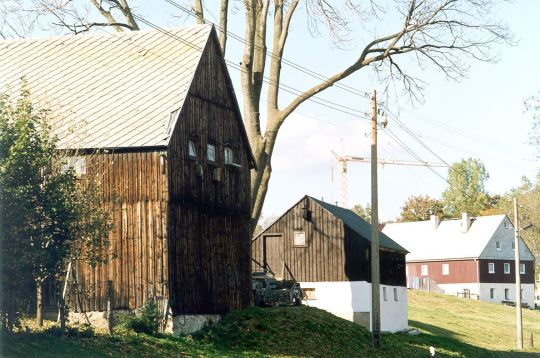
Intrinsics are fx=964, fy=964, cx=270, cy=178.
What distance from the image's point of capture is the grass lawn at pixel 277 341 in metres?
27.9

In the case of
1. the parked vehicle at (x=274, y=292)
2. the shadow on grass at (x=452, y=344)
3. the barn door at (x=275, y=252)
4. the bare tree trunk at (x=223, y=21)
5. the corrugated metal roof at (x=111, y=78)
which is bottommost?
the shadow on grass at (x=452, y=344)

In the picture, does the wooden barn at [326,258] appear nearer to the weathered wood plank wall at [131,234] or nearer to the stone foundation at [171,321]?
the stone foundation at [171,321]

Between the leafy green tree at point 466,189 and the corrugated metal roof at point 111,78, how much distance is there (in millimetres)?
112043

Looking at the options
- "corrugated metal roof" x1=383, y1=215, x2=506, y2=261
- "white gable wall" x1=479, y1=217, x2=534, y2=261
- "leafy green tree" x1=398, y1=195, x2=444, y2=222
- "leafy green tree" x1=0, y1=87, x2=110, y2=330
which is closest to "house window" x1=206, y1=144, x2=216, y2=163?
"leafy green tree" x1=0, y1=87, x2=110, y2=330

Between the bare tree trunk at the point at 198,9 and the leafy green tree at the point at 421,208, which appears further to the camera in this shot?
the leafy green tree at the point at 421,208

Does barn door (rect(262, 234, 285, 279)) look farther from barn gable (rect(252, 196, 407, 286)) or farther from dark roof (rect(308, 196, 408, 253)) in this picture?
dark roof (rect(308, 196, 408, 253))

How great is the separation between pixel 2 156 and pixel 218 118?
14767mm

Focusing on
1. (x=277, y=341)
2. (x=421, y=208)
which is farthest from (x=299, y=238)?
(x=421, y=208)

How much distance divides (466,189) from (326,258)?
105962mm

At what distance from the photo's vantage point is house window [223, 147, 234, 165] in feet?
136

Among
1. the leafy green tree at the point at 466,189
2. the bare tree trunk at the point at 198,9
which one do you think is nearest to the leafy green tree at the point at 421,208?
the leafy green tree at the point at 466,189

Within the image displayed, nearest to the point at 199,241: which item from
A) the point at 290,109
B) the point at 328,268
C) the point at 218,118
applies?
the point at 218,118

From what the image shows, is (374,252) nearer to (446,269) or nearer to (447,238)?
(446,269)

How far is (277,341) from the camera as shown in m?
37.7
